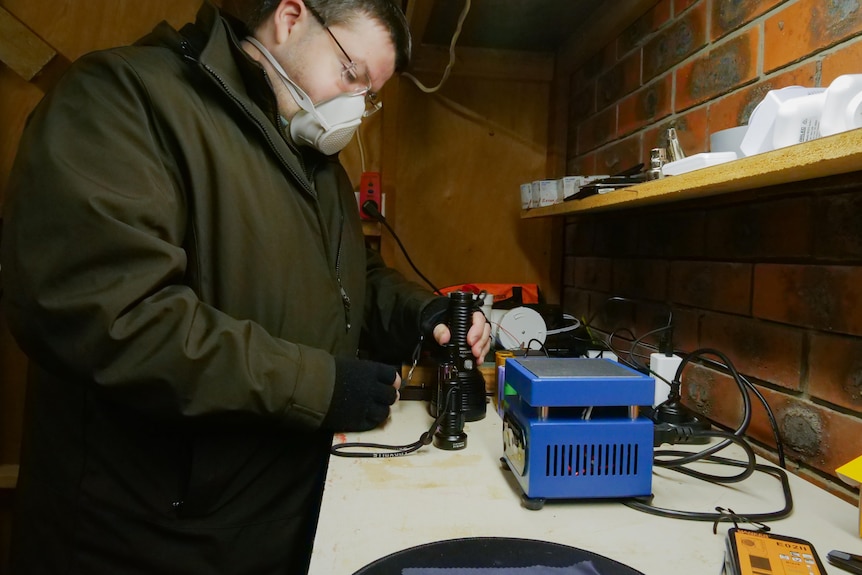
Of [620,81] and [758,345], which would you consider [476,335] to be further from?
[620,81]

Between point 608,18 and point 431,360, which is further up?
point 608,18

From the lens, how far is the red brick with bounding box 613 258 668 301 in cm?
121

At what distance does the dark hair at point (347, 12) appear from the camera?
0.99 m

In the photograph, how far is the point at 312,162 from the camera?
1.10 meters

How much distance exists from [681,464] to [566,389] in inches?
10.7

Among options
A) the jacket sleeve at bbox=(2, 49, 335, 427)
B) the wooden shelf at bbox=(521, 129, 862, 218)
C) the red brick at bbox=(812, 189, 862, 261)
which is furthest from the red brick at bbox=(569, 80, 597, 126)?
the jacket sleeve at bbox=(2, 49, 335, 427)

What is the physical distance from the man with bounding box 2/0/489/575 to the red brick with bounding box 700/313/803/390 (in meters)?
0.47

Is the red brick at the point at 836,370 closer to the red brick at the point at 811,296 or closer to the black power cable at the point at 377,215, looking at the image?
the red brick at the point at 811,296

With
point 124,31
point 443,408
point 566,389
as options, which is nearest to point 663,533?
point 566,389

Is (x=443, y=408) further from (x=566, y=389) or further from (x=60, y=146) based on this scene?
(x=60, y=146)

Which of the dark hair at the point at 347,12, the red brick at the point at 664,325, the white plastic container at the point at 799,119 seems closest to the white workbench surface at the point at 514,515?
the red brick at the point at 664,325

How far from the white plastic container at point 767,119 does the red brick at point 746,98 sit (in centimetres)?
17

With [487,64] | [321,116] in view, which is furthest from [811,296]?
[487,64]

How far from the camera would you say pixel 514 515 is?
0.65m
